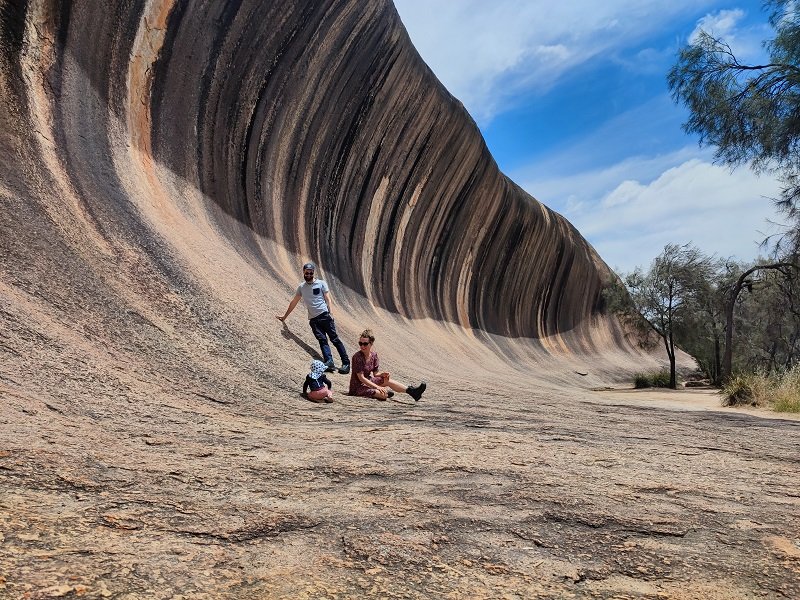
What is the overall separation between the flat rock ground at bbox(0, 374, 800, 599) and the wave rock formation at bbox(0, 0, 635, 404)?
1.39 meters

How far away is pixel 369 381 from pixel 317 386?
0.76 meters

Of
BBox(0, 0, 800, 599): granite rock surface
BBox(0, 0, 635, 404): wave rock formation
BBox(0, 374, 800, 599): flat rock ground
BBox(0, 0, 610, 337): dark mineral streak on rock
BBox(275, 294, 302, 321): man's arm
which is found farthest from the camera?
BBox(275, 294, 302, 321): man's arm

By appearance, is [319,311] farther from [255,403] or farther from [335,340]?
[255,403]

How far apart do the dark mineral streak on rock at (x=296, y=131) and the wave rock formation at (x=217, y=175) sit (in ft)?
0.11

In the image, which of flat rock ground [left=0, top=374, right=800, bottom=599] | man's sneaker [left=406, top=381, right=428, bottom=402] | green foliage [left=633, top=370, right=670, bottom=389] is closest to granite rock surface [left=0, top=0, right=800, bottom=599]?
flat rock ground [left=0, top=374, right=800, bottom=599]

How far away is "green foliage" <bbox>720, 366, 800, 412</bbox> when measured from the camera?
866 centimetres

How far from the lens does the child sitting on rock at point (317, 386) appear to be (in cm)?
562

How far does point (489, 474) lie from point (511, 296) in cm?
2221

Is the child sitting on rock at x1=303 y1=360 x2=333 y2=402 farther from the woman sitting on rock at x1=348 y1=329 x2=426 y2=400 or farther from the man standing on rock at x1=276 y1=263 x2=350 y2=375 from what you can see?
the man standing on rock at x1=276 y1=263 x2=350 y2=375

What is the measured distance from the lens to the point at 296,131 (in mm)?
11969

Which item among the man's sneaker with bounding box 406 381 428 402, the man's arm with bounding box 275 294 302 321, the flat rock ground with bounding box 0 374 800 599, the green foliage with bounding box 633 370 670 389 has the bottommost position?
the flat rock ground with bounding box 0 374 800 599

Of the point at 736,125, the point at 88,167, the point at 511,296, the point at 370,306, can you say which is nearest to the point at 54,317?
the point at 88,167

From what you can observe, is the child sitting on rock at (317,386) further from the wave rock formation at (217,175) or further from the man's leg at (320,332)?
the man's leg at (320,332)

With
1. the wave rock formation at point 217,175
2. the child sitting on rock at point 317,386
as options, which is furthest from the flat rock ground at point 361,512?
the wave rock formation at point 217,175
